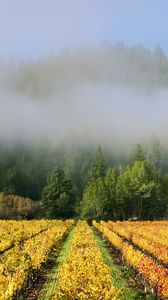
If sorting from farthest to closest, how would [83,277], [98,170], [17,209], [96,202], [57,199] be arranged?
[98,170] → [57,199] → [96,202] → [17,209] → [83,277]

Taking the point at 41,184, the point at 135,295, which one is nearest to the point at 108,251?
the point at 135,295

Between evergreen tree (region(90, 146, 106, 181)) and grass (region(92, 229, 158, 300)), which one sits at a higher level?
evergreen tree (region(90, 146, 106, 181))

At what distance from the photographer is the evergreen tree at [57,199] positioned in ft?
289

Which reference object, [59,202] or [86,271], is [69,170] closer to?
[59,202]

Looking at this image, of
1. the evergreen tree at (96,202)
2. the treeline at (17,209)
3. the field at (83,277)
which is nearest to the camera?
the field at (83,277)

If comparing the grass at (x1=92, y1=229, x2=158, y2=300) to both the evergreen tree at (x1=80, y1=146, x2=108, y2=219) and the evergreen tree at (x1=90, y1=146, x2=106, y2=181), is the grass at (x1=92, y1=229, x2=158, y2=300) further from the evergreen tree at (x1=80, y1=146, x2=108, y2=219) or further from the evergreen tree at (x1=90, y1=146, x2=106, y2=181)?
the evergreen tree at (x1=90, y1=146, x2=106, y2=181)

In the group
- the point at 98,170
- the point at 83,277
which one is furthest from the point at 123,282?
the point at 98,170

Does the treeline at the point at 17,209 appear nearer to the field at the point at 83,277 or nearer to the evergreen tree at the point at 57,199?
the evergreen tree at the point at 57,199

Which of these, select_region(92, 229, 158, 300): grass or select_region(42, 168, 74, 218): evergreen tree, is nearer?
select_region(92, 229, 158, 300): grass

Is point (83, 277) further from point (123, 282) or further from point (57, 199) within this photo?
point (57, 199)

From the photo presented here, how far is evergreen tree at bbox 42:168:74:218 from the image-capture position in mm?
88062

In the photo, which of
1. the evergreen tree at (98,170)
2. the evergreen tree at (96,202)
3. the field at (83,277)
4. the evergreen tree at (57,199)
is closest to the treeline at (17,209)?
the evergreen tree at (57,199)

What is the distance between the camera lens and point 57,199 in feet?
293

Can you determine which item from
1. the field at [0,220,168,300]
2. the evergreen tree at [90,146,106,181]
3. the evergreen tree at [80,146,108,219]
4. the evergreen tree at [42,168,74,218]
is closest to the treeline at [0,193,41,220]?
the evergreen tree at [42,168,74,218]
